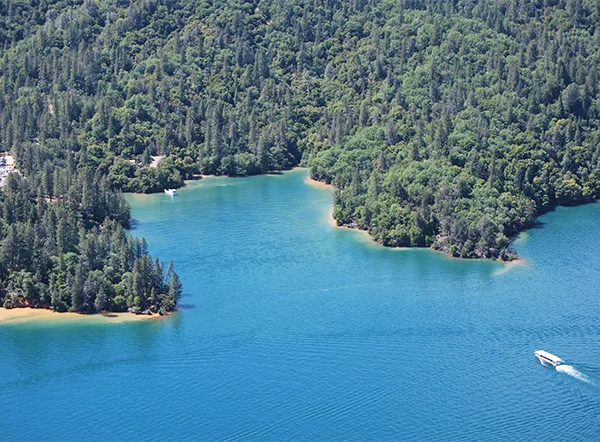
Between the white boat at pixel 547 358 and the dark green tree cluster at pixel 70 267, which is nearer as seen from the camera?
the white boat at pixel 547 358

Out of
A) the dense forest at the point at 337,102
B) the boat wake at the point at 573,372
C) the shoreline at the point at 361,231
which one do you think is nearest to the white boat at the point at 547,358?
the boat wake at the point at 573,372

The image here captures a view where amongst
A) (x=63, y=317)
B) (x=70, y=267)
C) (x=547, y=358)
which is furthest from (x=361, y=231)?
(x=547, y=358)

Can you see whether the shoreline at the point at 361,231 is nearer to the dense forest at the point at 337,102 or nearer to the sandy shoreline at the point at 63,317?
the dense forest at the point at 337,102

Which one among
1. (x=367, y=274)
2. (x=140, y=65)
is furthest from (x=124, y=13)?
(x=367, y=274)

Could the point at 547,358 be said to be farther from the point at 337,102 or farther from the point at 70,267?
the point at 337,102

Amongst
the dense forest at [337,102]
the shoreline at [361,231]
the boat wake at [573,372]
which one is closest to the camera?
the boat wake at [573,372]

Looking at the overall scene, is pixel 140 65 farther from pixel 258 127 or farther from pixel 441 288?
pixel 441 288

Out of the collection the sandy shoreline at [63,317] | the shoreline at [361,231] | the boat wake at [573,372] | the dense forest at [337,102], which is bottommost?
the boat wake at [573,372]

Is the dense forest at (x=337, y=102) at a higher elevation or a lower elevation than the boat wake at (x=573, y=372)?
higher
